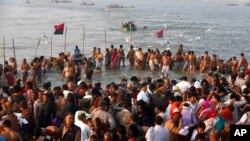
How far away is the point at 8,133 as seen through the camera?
27.3 feet

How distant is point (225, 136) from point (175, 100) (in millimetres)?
1802

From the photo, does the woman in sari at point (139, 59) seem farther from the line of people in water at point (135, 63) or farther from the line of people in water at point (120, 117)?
the line of people in water at point (120, 117)

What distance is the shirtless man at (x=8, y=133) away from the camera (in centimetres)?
825

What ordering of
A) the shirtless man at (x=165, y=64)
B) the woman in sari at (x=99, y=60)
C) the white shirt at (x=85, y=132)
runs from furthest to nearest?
1. the woman in sari at (x=99, y=60)
2. the shirtless man at (x=165, y=64)
3. the white shirt at (x=85, y=132)

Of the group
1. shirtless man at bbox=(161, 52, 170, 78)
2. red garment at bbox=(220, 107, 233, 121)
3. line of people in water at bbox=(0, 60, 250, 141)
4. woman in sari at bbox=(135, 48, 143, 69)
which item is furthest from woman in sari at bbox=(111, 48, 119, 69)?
red garment at bbox=(220, 107, 233, 121)

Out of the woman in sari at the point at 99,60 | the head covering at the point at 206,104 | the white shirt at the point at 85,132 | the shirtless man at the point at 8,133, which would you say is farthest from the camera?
the woman in sari at the point at 99,60

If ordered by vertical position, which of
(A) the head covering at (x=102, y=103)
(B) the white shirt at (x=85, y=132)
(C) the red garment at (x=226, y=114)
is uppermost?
(A) the head covering at (x=102, y=103)

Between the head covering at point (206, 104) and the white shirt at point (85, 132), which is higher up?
the head covering at point (206, 104)

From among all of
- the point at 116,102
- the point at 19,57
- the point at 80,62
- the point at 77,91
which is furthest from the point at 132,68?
the point at 116,102

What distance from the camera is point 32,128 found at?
987cm

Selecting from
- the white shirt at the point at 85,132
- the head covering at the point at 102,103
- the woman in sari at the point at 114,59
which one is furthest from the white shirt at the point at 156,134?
the woman in sari at the point at 114,59

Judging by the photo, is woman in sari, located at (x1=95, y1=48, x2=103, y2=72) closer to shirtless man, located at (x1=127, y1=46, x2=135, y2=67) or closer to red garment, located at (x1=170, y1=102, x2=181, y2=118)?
shirtless man, located at (x1=127, y1=46, x2=135, y2=67)

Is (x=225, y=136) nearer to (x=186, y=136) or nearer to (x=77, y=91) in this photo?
(x=186, y=136)

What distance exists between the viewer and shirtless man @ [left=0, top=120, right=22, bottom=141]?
825cm
